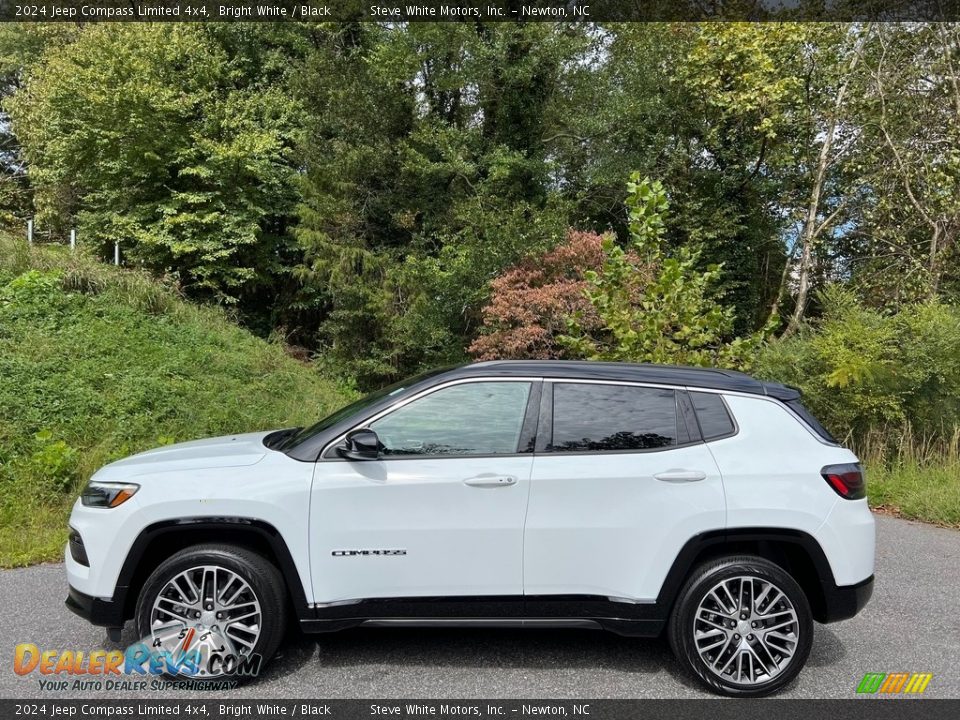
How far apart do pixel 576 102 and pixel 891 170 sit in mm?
7526

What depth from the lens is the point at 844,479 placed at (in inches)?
141

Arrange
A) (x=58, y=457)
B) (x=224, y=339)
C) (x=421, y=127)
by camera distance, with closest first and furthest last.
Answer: (x=58, y=457)
(x=224, y=339)
(x=421, y=127)

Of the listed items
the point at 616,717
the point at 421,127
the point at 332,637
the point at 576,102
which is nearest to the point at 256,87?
the point at 421,127

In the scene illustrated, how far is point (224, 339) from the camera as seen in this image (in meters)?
12.8

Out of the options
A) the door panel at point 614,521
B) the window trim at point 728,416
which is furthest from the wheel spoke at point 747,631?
the window trim at point 728,416

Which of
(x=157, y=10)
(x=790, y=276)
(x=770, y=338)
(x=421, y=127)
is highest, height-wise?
(x=157, y=10)

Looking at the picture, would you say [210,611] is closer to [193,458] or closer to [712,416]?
[193,458]

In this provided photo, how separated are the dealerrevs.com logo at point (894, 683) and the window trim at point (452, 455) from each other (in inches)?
87.0

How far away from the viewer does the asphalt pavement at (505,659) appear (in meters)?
3.52

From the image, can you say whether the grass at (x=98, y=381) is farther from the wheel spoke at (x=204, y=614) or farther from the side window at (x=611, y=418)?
the side window at (x=611, y=418)

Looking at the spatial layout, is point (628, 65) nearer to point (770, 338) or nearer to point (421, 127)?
point (421, 127)

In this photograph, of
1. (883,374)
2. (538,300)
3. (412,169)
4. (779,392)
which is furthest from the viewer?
(412,169)

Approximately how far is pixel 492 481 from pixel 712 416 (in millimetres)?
1282

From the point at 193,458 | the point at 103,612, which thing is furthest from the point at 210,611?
the point at 193,458
